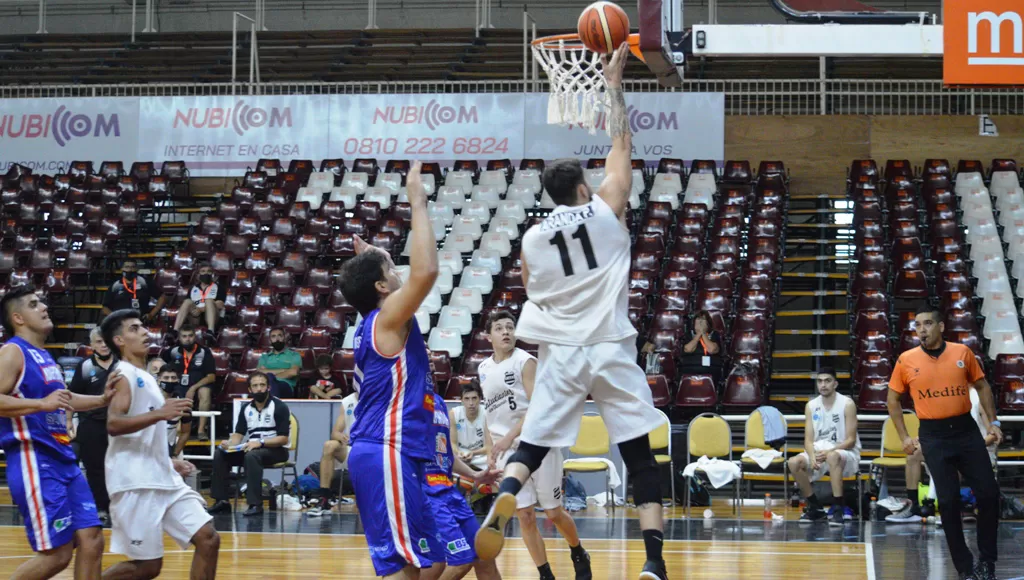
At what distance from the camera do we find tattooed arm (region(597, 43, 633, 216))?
5367mm

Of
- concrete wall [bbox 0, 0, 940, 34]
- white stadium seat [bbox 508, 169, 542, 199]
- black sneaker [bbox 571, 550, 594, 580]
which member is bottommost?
black sneaker [bbox 571, 550, 594, 580]

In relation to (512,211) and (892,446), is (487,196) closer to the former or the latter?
(512,211)

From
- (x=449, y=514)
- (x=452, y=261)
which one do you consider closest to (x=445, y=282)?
(x=452, y=261)

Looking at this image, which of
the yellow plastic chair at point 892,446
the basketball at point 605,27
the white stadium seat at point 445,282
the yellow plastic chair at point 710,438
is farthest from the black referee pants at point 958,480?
the white stadium seat at point 445,282

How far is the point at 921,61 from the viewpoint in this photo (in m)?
24.6

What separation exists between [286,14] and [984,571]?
23.5 metres

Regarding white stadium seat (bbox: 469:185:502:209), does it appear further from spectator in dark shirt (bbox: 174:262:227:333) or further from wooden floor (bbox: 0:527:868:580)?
wooden floor (bbox: 0:527:868:580)

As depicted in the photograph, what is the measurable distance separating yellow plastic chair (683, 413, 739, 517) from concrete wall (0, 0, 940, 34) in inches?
611

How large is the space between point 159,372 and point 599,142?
27.1ft

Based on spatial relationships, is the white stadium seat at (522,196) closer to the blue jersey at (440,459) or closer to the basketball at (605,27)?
the basketball at (605,27)

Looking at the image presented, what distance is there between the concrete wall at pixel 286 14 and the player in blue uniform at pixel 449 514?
22155mm

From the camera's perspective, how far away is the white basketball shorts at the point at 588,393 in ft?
17.0

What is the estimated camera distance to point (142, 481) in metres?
6.00

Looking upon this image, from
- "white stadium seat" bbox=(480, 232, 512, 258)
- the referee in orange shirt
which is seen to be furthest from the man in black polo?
the referee in orange shirt
